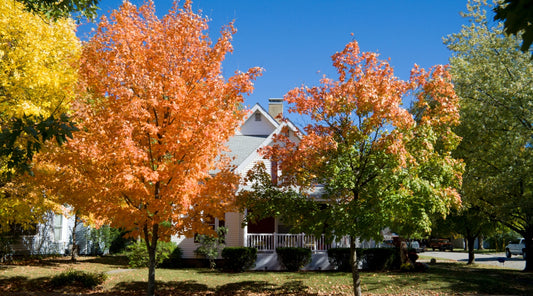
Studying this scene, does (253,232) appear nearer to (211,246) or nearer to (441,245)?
(211,246)

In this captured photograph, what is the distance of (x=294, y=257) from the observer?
20094 millimetres

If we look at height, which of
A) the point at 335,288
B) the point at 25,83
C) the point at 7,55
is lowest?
the point at 335,288

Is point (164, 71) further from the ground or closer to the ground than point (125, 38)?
closer to the ground

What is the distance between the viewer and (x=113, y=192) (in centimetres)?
1013

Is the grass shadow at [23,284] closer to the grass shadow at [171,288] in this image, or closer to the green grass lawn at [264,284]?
the green grass lawn at [264,284]

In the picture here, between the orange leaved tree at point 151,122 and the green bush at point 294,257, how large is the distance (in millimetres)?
9491

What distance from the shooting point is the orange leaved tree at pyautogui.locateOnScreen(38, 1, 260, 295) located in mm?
9992

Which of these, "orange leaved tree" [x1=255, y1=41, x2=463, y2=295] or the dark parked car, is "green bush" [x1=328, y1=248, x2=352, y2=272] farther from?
the dark parked car

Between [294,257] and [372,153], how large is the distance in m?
10.2

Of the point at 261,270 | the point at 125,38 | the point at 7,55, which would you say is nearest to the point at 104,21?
the point at 125,38

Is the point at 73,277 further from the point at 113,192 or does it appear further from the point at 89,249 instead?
the point at 89,249

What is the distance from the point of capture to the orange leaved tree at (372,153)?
1107cm

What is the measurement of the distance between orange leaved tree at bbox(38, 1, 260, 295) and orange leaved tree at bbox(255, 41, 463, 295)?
2.48m

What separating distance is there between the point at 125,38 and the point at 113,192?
4034 mm
